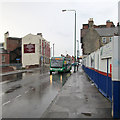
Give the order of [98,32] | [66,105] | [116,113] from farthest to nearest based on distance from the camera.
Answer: [98,32], [66,105], [116,113]

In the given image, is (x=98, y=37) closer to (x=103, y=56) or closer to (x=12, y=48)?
(x=103, y=56)

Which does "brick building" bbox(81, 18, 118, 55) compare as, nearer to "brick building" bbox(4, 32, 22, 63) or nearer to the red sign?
the red sign

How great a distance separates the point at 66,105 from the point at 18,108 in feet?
7.91

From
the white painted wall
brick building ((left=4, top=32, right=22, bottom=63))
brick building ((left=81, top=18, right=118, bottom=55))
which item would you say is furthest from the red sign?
the white painted wall

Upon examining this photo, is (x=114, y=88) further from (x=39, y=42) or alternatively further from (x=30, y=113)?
(x=39, y=42)

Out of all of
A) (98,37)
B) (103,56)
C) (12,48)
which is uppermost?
(98,37)

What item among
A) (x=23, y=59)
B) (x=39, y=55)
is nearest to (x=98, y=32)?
(x=39, y=55)

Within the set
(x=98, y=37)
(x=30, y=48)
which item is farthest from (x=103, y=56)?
(x=30, y=48)

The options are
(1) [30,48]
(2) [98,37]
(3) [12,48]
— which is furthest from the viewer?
(3) [12,48]

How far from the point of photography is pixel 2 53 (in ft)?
183

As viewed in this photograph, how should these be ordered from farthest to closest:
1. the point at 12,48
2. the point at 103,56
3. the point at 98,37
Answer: the point at 12,48
the point at 98,37
the point at 103,56

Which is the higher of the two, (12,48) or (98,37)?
(98,37)

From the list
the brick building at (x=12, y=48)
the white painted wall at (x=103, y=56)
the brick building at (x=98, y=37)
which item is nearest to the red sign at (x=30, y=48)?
the brick building at (x=12, y=48)

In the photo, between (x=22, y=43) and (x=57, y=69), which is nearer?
(x=57, y=69)
